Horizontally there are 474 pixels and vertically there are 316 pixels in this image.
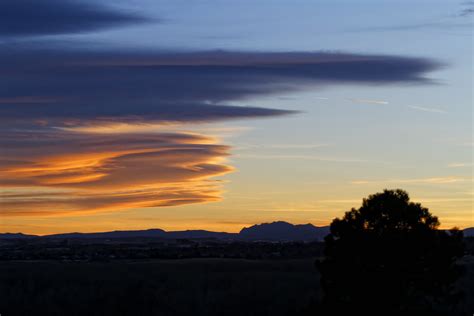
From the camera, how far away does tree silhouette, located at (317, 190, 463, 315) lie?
101 feet

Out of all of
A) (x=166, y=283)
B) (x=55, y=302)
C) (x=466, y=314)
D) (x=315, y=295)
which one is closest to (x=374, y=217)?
(x=466, y=314)

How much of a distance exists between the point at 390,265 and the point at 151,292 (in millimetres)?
18224

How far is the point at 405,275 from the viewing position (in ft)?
101

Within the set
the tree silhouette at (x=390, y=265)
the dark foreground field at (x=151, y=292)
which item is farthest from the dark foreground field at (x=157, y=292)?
the tree silhouette at (x=390, y=265)

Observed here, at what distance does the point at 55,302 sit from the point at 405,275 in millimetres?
18773

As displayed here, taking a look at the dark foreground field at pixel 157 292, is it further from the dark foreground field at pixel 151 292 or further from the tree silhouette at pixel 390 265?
the tree silhouette at pixel 390 265

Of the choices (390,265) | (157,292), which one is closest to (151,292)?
(157,292)

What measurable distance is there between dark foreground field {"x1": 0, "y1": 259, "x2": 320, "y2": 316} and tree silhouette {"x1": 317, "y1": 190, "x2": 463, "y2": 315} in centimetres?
162

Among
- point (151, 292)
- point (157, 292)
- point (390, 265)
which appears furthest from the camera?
point (157, 292)

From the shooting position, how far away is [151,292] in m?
46.6

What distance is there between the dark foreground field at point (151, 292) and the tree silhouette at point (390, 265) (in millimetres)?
1625

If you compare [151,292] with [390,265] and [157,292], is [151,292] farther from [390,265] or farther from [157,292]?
[390,265]

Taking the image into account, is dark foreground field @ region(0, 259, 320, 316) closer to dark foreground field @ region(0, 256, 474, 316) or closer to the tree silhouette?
dark foreground field @ region(0, 256, 474, 316)

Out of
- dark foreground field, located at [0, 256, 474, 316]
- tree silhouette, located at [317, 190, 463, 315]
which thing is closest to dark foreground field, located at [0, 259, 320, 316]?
dark foreground field, located at [0, 256, 474, 316]
